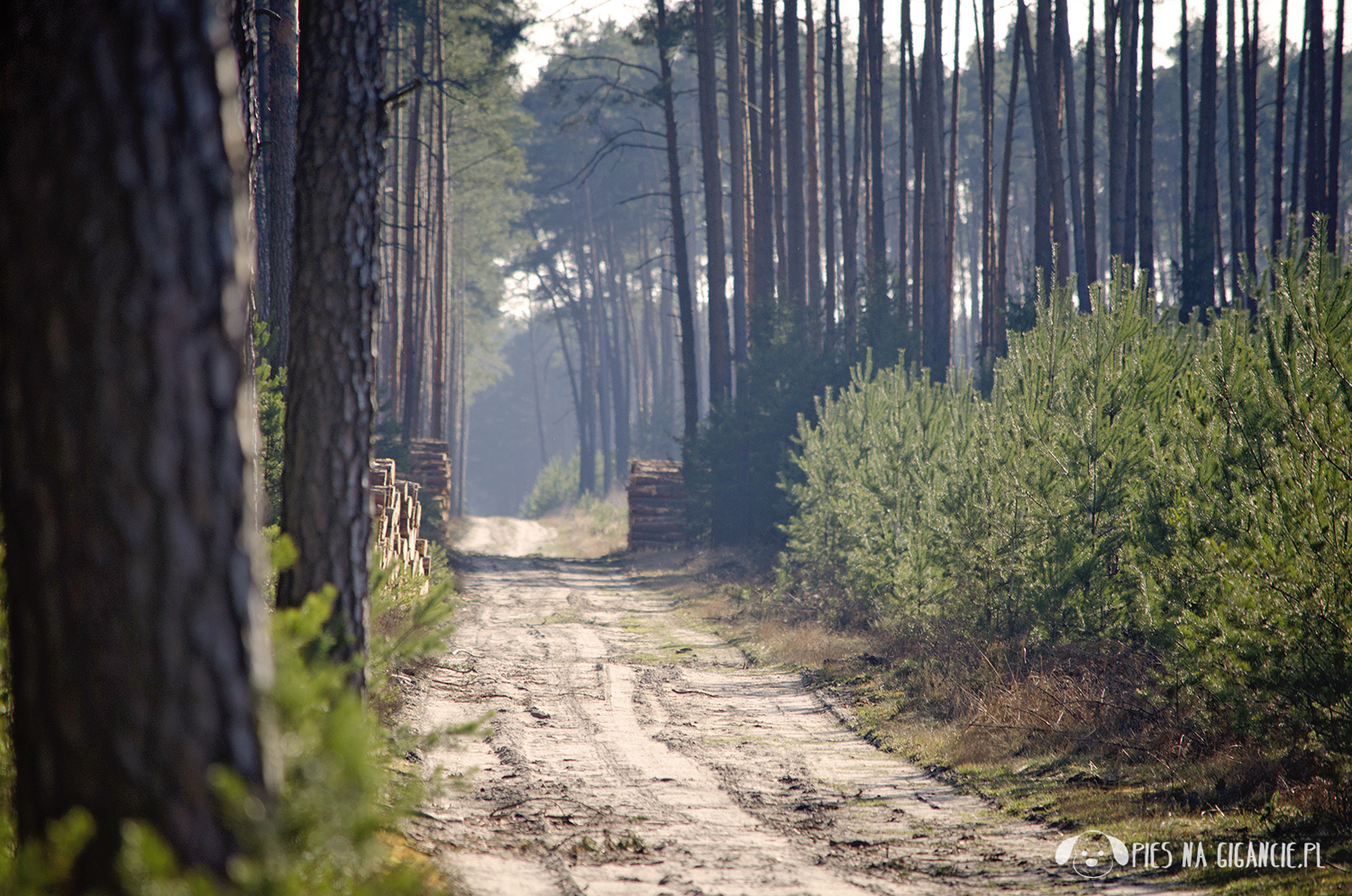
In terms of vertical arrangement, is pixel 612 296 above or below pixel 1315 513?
above

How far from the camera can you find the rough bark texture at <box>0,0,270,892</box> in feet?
6.43

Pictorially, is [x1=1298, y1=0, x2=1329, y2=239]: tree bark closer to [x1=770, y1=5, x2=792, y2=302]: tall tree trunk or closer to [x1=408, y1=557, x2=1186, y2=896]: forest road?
[x1=770, y1=5, x2=792, y2=302]: tall tree trunk

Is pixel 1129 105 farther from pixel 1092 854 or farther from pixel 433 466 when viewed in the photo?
pixel 1092 854

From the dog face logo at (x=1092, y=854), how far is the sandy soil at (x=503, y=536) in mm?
20912

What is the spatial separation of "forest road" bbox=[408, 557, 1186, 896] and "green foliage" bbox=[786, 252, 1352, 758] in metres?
1.68

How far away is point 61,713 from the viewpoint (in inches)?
78.0

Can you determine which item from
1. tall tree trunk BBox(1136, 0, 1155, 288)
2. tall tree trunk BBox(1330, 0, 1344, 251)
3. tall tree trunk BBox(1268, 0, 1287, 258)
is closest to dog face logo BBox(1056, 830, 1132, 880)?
tall tree trunk BBox(1136, 0, 1155, 288)

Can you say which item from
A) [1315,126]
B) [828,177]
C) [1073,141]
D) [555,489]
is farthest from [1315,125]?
[555,489]

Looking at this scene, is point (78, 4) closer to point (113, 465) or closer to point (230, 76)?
point (230, 76)

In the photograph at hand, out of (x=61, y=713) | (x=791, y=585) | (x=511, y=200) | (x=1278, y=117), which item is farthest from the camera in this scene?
(x=511, y=200)

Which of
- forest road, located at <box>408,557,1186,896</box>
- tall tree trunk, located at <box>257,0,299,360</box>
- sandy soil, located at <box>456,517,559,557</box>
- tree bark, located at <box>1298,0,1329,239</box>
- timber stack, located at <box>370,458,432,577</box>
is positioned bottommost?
sandy soil, located at <box>456,517,559,557</box>

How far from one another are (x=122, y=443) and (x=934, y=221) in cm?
2105

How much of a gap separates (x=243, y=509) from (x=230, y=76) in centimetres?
105

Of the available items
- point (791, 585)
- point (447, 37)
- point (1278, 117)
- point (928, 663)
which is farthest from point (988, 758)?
point (447, 37)
